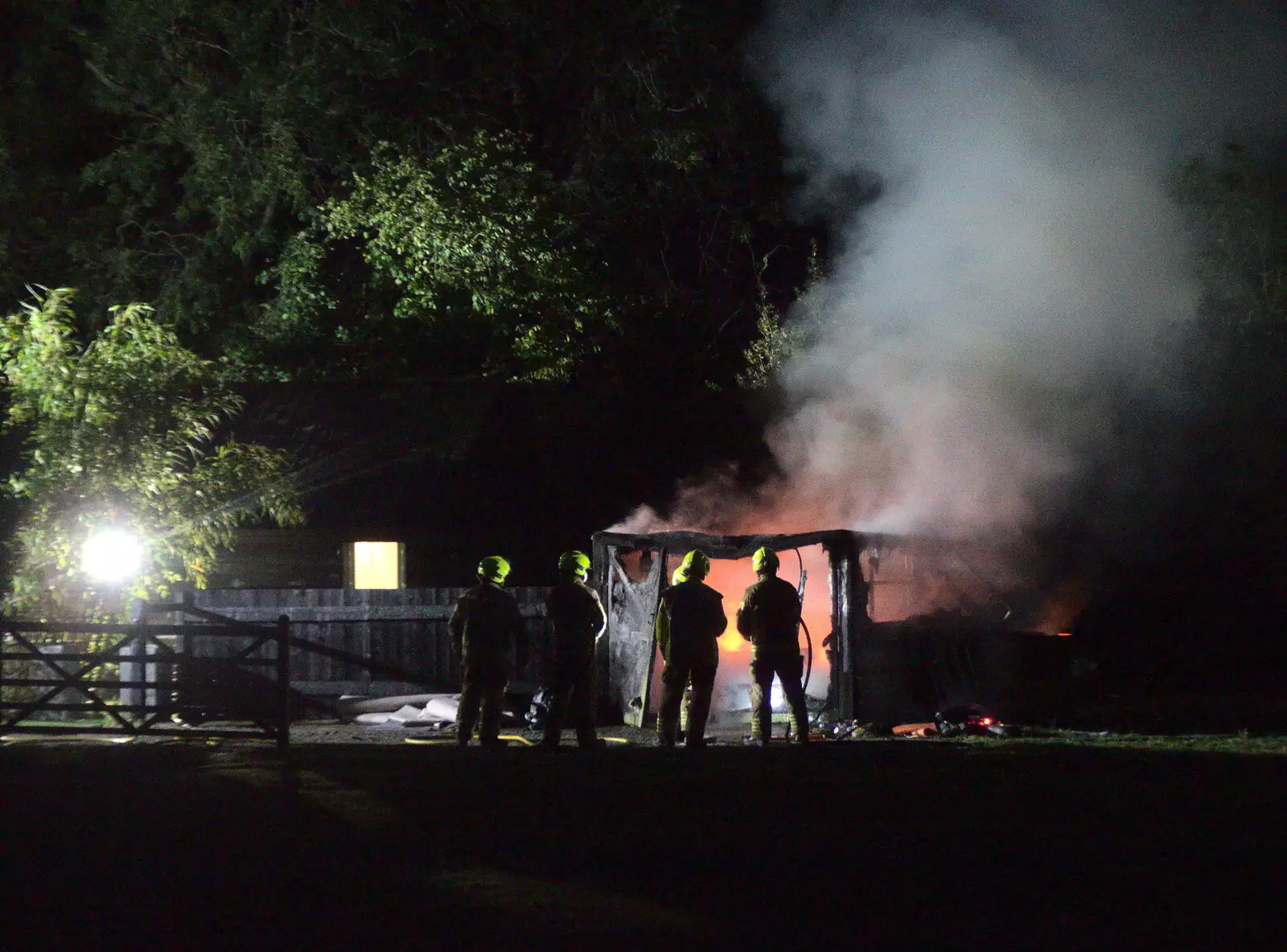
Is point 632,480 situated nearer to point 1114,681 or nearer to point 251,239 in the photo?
point 1114,681

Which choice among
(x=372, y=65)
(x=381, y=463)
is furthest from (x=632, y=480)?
(x=372, y=65)

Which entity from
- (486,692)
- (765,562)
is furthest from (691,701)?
(486,692)

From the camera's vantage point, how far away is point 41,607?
52.4 ft

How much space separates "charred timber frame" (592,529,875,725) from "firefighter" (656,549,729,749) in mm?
1585

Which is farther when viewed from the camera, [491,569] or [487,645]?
[491,569]

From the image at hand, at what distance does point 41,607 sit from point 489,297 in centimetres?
1075

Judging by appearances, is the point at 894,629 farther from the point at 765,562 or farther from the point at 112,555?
the point at 112,555

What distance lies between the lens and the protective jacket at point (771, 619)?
12617mm

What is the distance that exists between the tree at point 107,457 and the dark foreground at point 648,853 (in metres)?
5.07

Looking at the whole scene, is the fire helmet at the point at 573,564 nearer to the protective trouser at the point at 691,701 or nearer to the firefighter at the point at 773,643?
the protective trouser at the point at 691,701

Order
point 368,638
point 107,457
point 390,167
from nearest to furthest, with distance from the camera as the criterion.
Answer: point 107,457 → point 368,638 → point 390,167

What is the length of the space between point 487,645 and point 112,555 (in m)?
5.70

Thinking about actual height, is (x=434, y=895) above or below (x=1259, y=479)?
below

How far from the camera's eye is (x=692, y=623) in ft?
40.9
